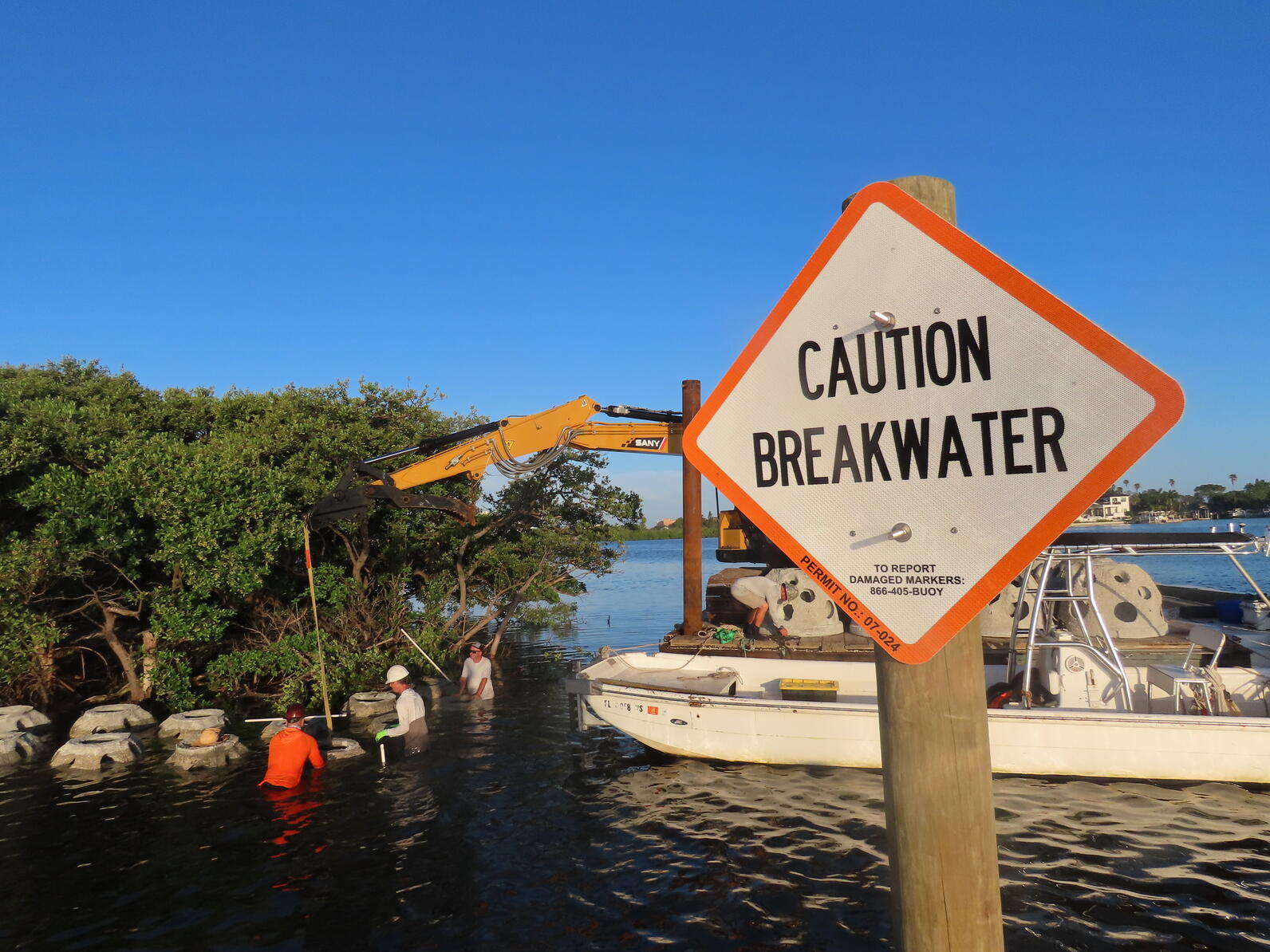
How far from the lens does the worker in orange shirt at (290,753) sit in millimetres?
11625

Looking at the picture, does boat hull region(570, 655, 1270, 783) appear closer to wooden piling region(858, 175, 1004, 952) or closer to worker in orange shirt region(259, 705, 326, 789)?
worker in orange shirt region(259, 705, 326, 789)

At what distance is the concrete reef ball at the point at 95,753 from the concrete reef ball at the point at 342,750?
3.45m

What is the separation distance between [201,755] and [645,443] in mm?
10828

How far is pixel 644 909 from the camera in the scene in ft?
24.7

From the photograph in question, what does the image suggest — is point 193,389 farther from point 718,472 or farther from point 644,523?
point 718,472

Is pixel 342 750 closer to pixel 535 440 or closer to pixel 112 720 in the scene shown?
pixel 112 720

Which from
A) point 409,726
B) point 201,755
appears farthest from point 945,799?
point 201,755

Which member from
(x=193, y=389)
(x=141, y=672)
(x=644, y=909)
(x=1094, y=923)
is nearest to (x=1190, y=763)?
(x=1094, y=923)

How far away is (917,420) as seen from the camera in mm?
1814

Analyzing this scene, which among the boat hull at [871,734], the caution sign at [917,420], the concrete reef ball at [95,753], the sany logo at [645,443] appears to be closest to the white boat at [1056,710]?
the boat hull at [871,734]

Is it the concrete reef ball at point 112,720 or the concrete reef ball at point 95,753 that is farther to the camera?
the concrete reef ball at point 112,720

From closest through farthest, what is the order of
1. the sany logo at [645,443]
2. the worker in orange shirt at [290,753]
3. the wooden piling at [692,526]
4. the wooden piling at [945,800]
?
the wooden piling at [945,800] < the worker in orange shirt at [290,753] < the wooden piling at [692,526] < the sany logo at [645,443]

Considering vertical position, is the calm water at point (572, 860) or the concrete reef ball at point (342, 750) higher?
the concrete reef ball at point (342, 750)

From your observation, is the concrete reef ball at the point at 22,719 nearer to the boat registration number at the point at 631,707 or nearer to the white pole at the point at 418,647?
the white pole at the point at 418,647
